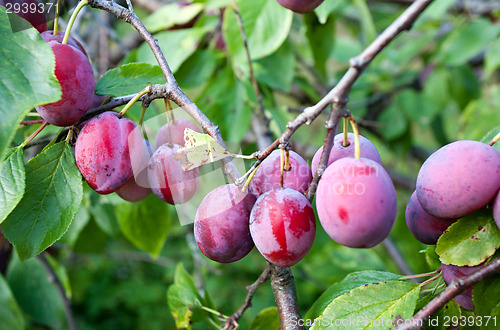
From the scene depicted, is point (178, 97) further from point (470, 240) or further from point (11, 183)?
point (470, 240)

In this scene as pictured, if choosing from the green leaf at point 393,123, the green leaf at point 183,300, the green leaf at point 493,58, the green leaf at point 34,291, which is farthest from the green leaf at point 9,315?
the green leaf at point 493,58

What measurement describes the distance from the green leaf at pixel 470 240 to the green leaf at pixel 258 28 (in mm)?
557

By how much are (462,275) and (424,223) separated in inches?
2.7

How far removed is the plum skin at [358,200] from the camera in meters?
0.43

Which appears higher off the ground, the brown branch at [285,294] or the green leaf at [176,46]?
the green leaf at [176,46]

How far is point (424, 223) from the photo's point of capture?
0.53 meters

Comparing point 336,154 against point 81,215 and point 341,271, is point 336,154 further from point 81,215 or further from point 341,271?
point 341,271

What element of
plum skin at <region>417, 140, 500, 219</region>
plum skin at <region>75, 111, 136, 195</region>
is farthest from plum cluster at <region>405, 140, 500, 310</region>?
plum skin at <region>75, 111, 136, 195</region>

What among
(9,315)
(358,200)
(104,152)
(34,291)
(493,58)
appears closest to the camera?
(358,200)

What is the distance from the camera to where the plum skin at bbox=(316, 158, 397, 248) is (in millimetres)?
426

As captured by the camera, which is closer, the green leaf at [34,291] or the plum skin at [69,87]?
the plum skin at [69,87]

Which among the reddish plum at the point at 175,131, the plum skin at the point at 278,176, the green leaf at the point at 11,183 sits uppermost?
the green leaf at the point at 11,183

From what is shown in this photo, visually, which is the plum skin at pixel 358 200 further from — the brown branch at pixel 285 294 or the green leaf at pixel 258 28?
the green leaf at pixel 258 28

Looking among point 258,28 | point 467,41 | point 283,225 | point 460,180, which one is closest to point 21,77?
point 283,225
